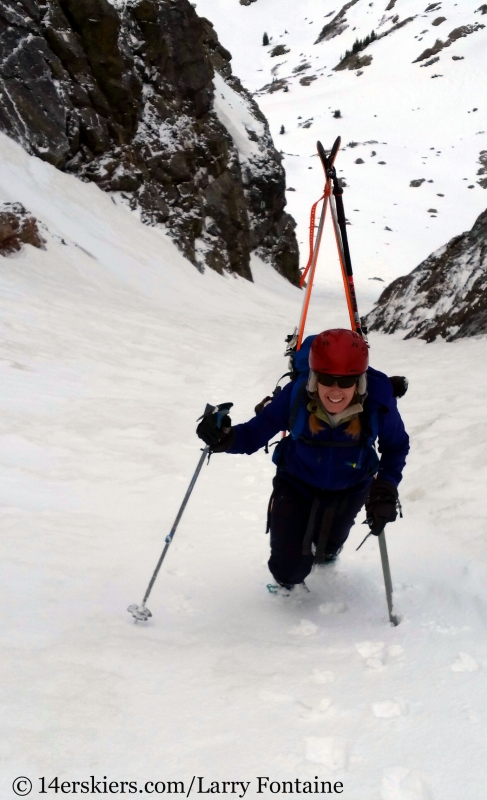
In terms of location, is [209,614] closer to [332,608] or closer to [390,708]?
[332,608]

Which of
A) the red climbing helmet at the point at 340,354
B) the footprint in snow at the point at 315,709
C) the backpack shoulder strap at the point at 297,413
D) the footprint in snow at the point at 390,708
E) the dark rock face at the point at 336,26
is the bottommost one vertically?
the footprint in snow at the point at 315,709

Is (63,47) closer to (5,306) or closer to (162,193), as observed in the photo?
(162,193)

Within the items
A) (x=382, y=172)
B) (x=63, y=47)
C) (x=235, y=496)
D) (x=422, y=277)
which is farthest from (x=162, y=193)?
(x=382, y=172)

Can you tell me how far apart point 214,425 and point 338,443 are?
0.71 m

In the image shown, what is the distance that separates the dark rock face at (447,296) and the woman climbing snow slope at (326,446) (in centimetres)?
742

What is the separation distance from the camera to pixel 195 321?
15.4m

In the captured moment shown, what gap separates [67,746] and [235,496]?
3505mm

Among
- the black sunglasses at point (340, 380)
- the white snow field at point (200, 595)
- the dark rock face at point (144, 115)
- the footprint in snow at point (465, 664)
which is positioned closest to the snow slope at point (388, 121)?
the dark rock face at point (144, 115)

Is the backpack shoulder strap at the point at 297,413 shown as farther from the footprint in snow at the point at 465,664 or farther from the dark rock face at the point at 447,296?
the dark rock face at the point at 447,296

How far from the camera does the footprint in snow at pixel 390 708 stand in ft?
7.53

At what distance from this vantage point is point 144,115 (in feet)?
78.7

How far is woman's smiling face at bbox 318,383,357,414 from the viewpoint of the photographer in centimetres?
288

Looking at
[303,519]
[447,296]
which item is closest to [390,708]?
[303,519]

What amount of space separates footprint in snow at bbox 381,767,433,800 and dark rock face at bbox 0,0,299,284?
2006 centimetres
